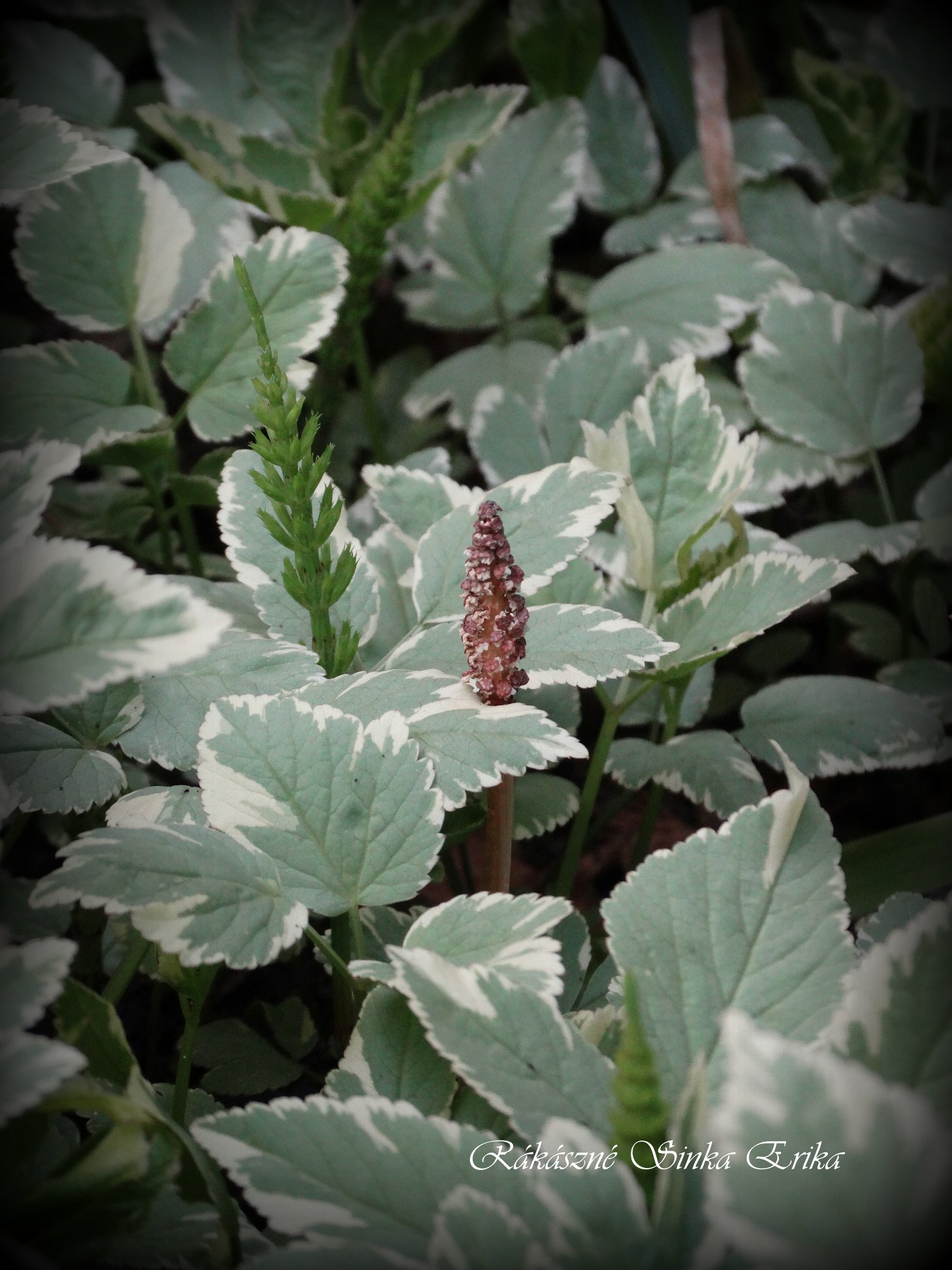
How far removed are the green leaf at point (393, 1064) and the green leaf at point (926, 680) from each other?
0.63 meters

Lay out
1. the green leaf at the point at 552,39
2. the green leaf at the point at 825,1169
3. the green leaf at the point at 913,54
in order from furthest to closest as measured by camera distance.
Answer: the green leaf at the point at 913,54, the green leaf at the point at 552,39, the green leaf at the point at 825,1169

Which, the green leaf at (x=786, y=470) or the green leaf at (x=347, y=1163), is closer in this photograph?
the green leaf at (x=347, y=1163)

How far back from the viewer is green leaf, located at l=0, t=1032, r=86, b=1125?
1.62ft

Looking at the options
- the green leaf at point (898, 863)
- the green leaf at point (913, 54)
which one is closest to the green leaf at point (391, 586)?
the green leaf at point (898, 863)

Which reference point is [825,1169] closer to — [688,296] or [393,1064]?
[393,1064]

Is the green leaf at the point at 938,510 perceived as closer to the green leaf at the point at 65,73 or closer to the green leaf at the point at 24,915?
the green leaf at the point at 24,915

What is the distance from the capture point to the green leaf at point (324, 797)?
2.29ft

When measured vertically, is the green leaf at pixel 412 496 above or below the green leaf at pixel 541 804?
above

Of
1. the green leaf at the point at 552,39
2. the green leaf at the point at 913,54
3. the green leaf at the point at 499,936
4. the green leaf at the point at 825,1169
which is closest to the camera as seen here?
the green leaf at the point at 825,1169

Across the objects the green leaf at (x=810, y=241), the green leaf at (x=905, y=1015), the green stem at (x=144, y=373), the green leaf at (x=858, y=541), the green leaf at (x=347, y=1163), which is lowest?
the green leaf at (x=347, y=1163)

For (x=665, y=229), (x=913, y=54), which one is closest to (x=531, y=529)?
(x=665, y=229)

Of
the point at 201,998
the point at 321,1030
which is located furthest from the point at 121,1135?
the point at 321,1030

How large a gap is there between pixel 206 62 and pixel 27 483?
3.14ft

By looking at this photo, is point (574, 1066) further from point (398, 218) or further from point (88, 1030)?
point (398, 218)
